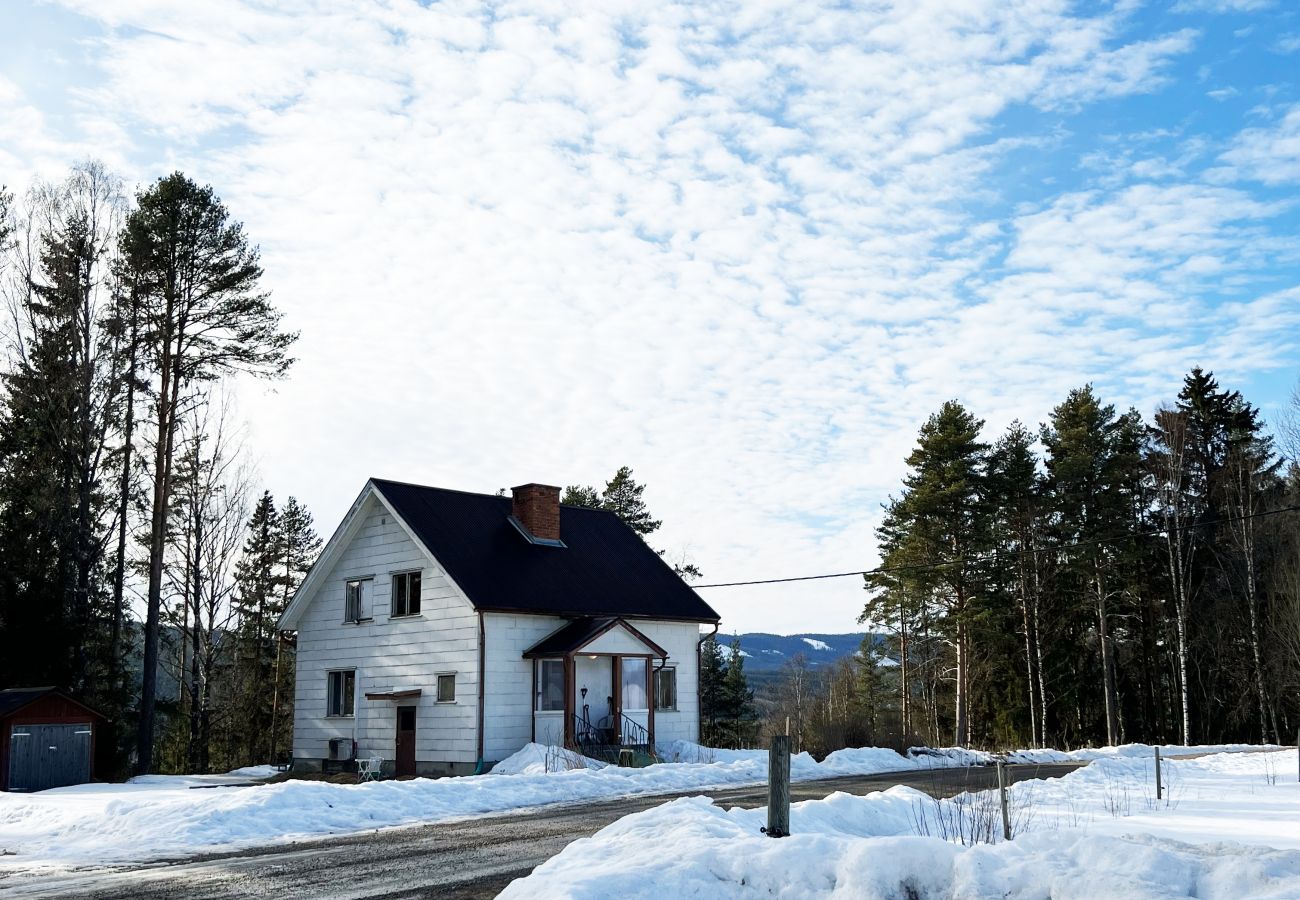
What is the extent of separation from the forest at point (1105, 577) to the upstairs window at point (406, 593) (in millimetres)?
18622

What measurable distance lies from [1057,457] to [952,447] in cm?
605

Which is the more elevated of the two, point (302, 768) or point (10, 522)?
point (10, 522)

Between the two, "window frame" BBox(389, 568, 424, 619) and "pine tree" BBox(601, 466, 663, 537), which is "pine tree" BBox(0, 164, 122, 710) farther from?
"pine tree" BBox(601, 466, 663, 537)

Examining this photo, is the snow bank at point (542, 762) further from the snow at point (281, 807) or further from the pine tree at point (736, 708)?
the pine tree at point (736, 708)

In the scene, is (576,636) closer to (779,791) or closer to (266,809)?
(266,809)

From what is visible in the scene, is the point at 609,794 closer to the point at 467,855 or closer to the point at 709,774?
the point at 709,774

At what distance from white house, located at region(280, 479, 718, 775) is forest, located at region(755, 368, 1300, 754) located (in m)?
12.5

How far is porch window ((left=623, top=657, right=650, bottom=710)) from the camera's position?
96.6 ft

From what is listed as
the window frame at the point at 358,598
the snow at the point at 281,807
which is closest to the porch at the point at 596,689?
the snow at the point at 281,807

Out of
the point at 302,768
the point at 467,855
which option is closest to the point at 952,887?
the point at 467,855

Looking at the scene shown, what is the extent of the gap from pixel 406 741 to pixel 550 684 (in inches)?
168

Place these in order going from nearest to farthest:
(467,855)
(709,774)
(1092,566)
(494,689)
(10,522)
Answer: (467,855) → (709,774) → (494,689) → (10,522) → (1092,566)

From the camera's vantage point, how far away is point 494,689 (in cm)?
2706

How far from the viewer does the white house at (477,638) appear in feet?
90.0
